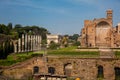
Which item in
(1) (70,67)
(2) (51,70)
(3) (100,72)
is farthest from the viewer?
(2) (51,70)

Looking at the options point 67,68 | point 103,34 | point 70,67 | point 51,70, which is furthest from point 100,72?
point 103,34

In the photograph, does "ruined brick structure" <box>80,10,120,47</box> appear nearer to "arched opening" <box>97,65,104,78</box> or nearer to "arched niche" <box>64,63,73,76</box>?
"arched niche" <box>64,63,73,76</box>

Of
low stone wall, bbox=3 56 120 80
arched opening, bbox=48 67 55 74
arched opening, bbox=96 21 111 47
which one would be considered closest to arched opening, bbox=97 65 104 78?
low stone wall, bbox=3 56 120 80

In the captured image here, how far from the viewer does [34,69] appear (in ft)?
121

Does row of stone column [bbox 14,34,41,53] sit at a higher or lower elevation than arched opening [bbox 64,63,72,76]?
higher

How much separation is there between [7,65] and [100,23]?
85.1ft

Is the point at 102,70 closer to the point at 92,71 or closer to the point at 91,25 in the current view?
the point at 92,71

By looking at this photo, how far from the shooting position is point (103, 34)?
5516 centimetres

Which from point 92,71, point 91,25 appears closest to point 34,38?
point 91,25

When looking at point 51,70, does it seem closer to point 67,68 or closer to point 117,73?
point 67,68

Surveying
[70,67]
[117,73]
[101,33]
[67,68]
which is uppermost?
[101,33]

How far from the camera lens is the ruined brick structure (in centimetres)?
5369

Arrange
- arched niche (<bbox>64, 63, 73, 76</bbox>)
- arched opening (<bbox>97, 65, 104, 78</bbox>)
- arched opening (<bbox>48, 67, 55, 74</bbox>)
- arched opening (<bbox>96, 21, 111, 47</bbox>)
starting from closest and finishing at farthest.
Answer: arched opening (<bbox>97, 65, 104, 78</bbox>), arched niche (<bbox>64, 63, 73, 76</bbox>), arched opening (<bbox>48, 67, 55, 74</bbox>), arched opening (<bbox>96, 21, 111, 47</bbox>)

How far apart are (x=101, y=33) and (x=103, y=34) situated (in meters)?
0.51
